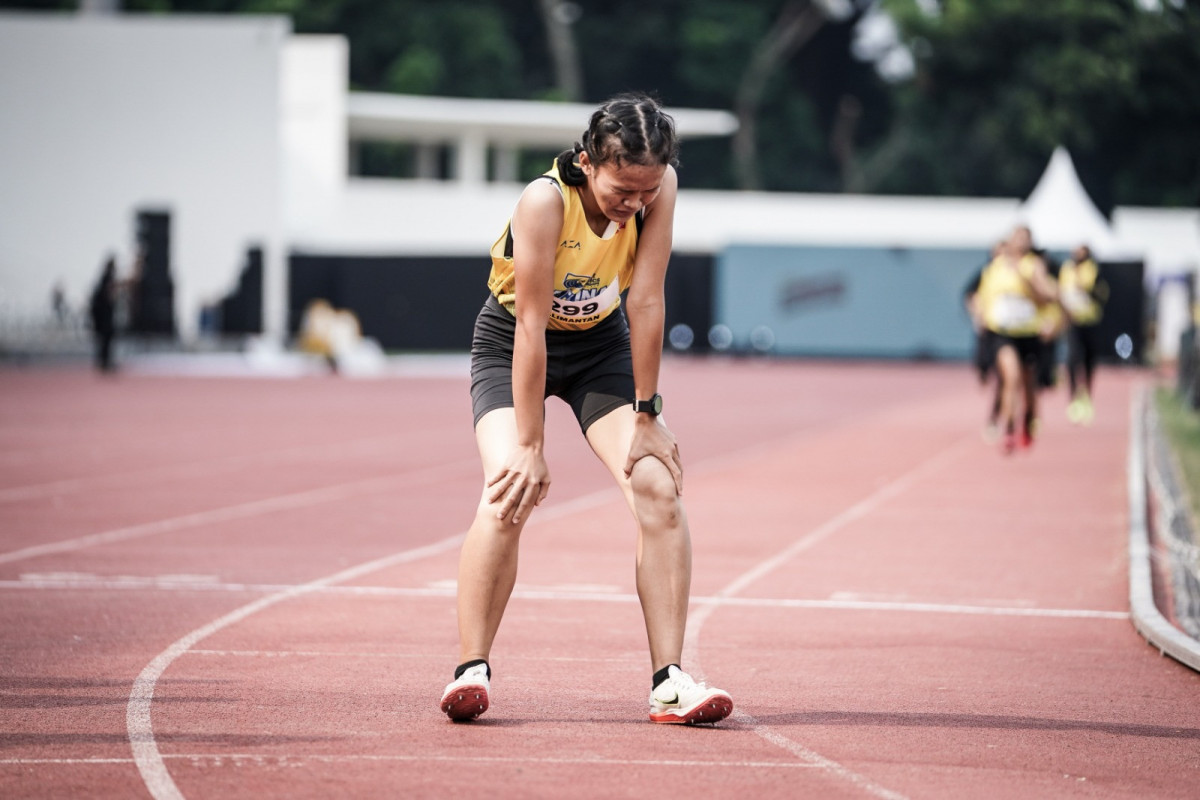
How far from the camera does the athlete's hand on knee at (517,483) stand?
5645 mm

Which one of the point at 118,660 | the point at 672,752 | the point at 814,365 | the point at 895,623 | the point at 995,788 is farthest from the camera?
the point at 814,365

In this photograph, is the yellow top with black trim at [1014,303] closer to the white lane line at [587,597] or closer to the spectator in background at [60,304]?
the white lane line at [587,597]

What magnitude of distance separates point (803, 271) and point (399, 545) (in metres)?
33.4

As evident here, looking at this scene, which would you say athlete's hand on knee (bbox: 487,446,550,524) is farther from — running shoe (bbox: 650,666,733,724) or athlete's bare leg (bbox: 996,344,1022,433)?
athlete's bare leg (bbox: 996,344,1022,433)

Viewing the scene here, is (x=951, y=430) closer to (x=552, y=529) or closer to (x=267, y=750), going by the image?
(x=552, y=529)

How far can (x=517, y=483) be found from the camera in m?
5.64

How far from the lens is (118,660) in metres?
6.85

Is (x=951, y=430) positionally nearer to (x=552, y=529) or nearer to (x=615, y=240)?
(x=552, y=529)

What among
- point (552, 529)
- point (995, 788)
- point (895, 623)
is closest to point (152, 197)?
point (552, 529)

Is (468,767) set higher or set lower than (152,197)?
lower

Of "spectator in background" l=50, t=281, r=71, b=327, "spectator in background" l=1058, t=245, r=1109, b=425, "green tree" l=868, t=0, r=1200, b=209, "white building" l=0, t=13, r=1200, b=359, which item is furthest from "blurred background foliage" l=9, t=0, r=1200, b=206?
"spectator in background" l=1058, t=245, r=1109, b=425

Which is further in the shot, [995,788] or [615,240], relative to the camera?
[615,240]

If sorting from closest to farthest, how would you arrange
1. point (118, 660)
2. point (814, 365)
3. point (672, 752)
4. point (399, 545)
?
1. point (672, 752)
2. point (118, 660)
3. point (399, 545)
4. point (814, 365)

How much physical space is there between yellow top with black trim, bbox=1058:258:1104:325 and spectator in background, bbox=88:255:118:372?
1587 centimetres
